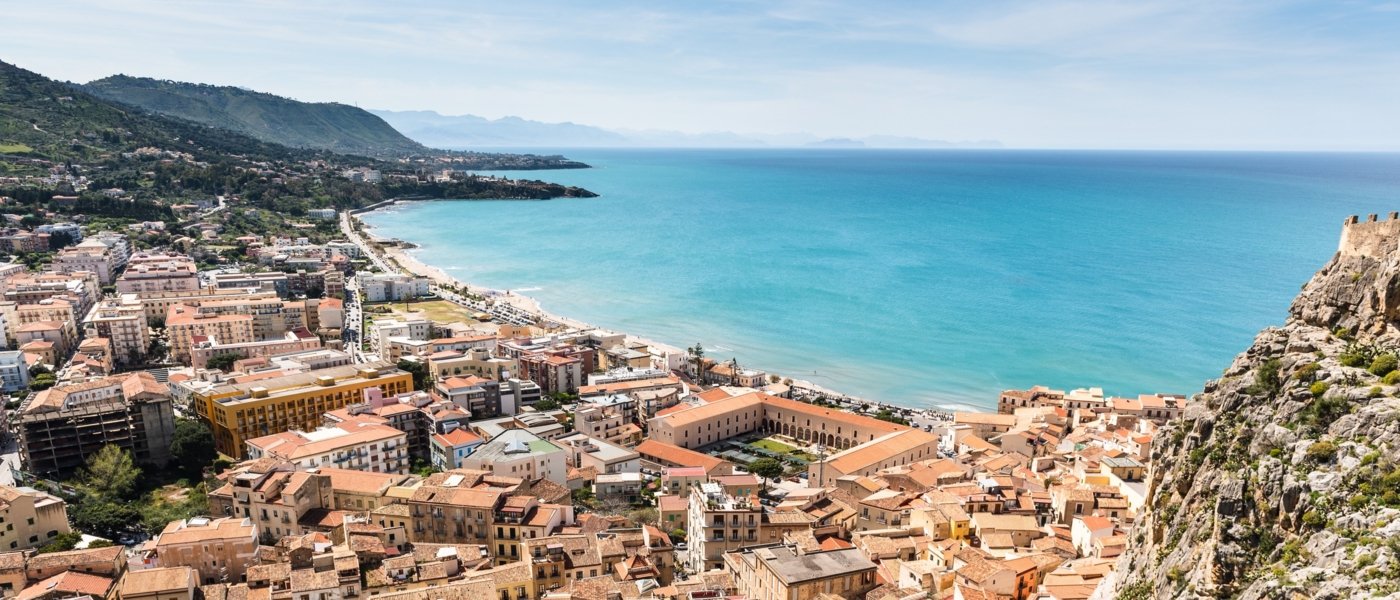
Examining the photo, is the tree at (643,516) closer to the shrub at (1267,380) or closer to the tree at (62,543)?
the tree at (62,543)

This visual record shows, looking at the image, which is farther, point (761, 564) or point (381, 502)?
point (381, 502)

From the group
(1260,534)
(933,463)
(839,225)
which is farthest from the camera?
(839,225)

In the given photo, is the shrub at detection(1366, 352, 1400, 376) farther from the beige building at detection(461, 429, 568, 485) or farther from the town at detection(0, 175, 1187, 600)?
the beige building at detection(461, 429, 568, 485)

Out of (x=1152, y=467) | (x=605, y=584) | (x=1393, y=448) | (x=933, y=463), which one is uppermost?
(x=1393, y=448)

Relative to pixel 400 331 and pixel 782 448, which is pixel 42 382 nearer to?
pixel 400 331

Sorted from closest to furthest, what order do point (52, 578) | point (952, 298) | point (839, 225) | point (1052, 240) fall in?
point (52, 578) → point (952, 298) → point (1052, 240) → point (839, 225)

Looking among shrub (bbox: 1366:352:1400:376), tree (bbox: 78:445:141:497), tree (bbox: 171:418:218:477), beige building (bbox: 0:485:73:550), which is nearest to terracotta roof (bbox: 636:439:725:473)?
tree (bbox: 171:418:218:477)

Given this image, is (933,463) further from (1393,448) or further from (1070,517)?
(1393,448)

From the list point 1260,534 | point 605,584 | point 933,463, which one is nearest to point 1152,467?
point 1260,534

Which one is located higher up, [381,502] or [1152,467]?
[1152,467]
